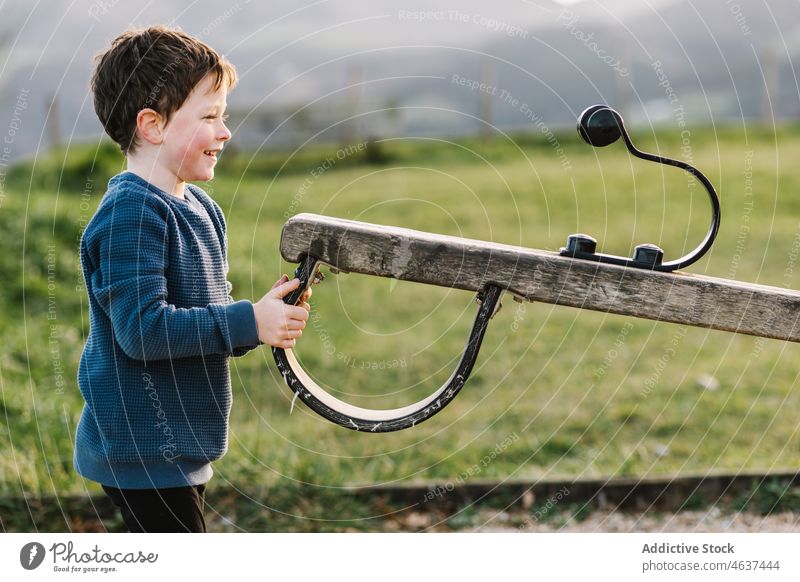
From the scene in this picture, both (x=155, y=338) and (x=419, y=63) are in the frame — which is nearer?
(x=155, y=338)

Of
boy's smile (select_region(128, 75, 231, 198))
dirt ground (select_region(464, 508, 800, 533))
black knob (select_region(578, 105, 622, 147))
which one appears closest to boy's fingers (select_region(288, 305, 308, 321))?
boy's smile (select_region(128, 75, 231, 198))

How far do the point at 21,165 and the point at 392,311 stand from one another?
558 centimetres

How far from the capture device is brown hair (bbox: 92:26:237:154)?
7.10 ft

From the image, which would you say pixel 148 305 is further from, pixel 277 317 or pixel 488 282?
pixel 488 282

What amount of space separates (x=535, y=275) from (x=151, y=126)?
97cm

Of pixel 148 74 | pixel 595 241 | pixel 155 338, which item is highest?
pixel 148 74

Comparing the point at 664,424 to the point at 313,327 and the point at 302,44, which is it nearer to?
the point at 313,327

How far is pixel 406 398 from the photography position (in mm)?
5180

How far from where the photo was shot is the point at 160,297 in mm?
2064

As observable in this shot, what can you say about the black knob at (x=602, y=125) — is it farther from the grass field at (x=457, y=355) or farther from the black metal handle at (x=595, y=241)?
the grass field at (x=457, y=355)

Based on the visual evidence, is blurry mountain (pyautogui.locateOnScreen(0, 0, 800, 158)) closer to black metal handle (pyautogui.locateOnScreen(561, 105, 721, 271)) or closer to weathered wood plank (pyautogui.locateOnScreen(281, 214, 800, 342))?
black metal handle (pyautogui.locateOnScreen(561, 105, 721, 271))

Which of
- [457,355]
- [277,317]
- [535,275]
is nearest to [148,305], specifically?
[277,317]
